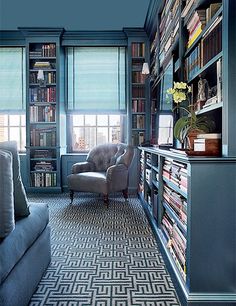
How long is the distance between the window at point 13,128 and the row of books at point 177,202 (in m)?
3.78

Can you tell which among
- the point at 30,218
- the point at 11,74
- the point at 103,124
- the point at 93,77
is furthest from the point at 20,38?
the point at 30,218

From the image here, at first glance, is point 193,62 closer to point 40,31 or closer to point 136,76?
point 136,76

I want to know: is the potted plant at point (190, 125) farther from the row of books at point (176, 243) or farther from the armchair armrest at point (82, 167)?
the armchair armrest at point (82, 167)

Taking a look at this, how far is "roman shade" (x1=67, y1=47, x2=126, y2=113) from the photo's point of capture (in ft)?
17.9

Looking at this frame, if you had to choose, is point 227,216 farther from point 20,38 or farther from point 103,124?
point 20,38

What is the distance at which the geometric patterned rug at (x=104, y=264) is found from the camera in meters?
1.76

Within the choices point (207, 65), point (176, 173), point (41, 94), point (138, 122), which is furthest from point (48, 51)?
point (176, 173)

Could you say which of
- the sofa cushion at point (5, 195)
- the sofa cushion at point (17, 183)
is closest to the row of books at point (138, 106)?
the sofa cushion at point (17, 183)

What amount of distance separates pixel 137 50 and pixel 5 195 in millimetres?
4442

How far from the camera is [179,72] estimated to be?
9.16ft

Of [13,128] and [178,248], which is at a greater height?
[13,128]

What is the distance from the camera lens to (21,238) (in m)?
1.55

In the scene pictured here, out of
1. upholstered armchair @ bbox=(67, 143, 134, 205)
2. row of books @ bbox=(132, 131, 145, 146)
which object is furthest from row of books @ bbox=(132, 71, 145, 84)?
upholstered armchair @ bbox=(67, 143, 134, 205)

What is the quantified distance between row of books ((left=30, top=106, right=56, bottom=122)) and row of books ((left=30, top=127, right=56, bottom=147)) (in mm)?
188
